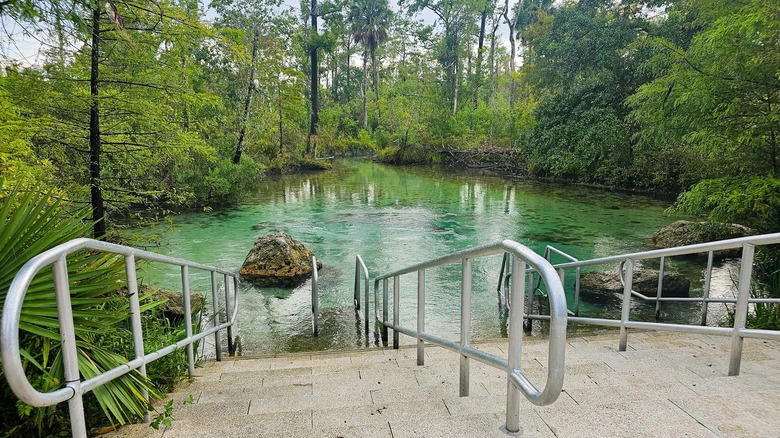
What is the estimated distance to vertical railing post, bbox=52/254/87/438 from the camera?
1847mm

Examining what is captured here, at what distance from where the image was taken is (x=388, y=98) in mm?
56844

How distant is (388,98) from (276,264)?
5015 centimetres

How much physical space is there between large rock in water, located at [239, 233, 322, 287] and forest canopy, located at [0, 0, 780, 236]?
188 centimetres

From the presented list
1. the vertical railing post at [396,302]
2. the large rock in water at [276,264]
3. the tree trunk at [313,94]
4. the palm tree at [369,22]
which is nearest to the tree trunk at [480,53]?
the palm tree at [369,22]

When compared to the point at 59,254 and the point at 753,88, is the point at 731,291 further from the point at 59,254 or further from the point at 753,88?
the point at 59,254

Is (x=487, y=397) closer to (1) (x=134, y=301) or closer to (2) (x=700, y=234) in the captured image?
(1) (x=134, y=301)

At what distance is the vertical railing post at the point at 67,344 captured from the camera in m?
1.85

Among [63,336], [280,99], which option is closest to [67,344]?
[63,336]

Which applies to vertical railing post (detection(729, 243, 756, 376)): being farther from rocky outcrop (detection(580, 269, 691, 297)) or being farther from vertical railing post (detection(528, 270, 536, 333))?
rocky outcrop (detection(580, 269, 691, 297))

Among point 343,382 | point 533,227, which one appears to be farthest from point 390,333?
point 533,227

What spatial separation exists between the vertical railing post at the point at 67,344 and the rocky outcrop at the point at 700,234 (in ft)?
36.3

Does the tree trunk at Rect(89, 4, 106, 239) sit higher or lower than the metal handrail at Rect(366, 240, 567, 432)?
higher

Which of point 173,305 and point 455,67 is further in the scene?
point 455,67

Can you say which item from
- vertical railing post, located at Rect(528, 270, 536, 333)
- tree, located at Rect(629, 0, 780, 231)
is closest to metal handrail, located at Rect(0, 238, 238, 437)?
vertical railing post, located at Rect(528, 270, 536, 333)
